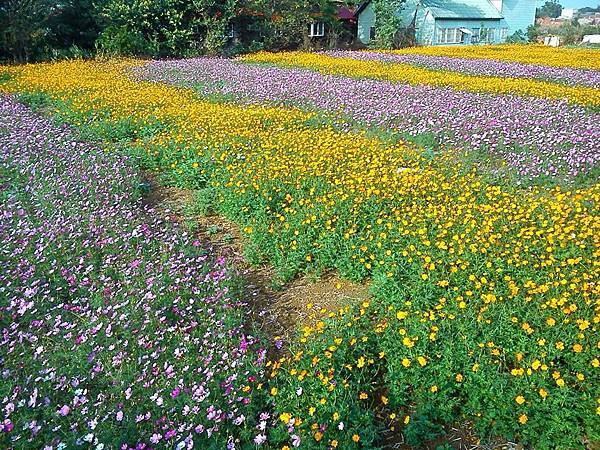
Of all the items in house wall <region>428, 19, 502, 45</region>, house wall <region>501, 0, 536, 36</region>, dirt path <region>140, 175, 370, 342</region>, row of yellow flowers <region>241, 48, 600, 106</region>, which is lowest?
→ dirt path <region>140, 175, 370, 342</region>

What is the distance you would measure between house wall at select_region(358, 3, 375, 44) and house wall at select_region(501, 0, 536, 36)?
12814 millimetres

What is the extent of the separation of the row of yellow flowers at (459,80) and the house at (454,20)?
66.8 feet

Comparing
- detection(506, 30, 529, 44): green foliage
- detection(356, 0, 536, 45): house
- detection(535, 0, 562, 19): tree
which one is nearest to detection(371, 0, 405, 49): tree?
→ detection(356, 0, 536, 45): house

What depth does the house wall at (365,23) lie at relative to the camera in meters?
40.2

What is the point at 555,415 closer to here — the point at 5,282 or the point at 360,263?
the point at 360,263

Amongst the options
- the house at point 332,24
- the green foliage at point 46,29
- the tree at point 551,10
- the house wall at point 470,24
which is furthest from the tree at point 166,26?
the tree at point 551,10

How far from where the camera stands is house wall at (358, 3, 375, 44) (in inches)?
1581

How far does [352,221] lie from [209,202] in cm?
213

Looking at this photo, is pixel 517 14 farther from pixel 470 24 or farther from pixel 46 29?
pixel 46 29

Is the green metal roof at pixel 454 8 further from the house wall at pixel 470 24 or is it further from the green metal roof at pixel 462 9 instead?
the house wall at pixel 470 24

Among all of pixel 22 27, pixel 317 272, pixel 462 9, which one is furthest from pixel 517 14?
pixel 317 272

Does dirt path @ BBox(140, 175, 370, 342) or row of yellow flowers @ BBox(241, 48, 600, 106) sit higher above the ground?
row of yellow flowers @ BBox(241, 48, 600, 106)

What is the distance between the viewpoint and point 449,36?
41375 mm

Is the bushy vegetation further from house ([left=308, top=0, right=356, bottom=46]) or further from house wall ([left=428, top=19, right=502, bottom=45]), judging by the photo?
house wall ([left=428, top=19, right=502, bottom=45])
